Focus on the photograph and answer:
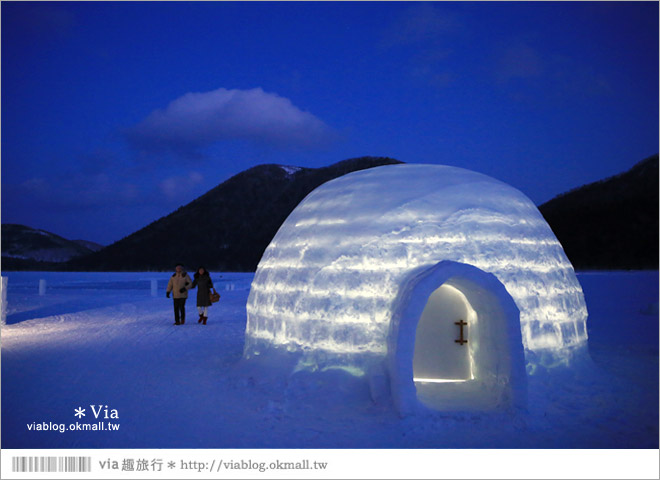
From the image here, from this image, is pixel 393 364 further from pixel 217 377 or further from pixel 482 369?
pixel 217 377

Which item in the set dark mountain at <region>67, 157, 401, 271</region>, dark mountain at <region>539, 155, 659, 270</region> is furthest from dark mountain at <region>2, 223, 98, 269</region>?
dark mountain at <region>539, 155, 659, 270</region>

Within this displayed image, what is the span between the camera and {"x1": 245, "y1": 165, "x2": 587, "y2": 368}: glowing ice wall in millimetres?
6109

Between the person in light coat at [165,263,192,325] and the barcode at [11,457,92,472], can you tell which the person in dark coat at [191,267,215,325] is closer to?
the person in light coat at [165,263,192,325]

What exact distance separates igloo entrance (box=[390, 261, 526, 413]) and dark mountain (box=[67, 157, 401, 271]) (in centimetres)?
6579

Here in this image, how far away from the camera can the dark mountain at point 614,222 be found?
2509 cm

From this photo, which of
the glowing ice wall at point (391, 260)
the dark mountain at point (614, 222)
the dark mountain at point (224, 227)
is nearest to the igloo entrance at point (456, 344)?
the glowing ice wall at point (391, 260)

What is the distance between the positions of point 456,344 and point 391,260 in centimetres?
162

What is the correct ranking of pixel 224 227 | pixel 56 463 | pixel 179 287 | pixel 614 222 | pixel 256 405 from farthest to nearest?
pixel 224 227
pixel 614 222
pixel 179 287
pixel 256 405
pixel 56 463

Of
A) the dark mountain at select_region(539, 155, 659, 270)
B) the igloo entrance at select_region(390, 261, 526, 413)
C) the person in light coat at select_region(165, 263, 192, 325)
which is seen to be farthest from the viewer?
the dark mountain at select_region(539, 155, 659, 270)

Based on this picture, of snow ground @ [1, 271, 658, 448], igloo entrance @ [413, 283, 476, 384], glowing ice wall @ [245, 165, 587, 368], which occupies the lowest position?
snow ground @ [1, 271, 658, 448]

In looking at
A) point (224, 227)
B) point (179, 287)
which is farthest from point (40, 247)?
point (179, 287)

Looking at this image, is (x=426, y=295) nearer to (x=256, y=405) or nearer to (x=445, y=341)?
(x=445, y=341)

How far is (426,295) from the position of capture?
17.7 feet

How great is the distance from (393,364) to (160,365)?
186 inches
